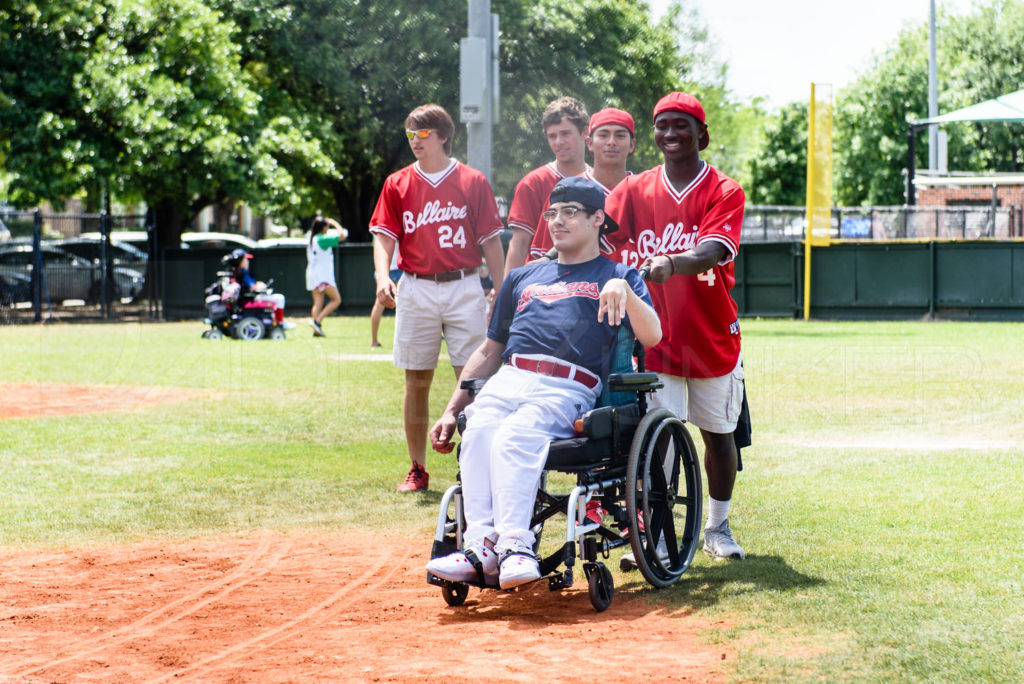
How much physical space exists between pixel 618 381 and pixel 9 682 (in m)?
2.49

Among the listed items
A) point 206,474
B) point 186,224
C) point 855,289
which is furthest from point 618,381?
point 186,224

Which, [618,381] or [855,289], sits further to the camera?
[855,289]

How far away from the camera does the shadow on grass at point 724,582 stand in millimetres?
5082

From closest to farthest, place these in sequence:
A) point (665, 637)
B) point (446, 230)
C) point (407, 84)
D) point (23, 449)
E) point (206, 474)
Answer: point (665, 637) → point (446, 230) → point (206, 474) → point (23, 449) → point (407, 84)

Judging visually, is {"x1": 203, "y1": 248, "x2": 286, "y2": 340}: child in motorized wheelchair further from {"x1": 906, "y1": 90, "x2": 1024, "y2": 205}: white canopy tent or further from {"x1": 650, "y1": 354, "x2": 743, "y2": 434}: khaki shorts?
{"x1": 650, "y1": 354, "x2": 743, "y2": 434}: khaki shorts

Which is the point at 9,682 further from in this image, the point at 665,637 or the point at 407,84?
the point at 407,84

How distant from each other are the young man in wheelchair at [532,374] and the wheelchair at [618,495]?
0.38ft

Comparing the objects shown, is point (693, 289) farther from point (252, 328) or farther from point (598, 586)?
point (252, 328)

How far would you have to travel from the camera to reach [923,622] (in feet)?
14.9

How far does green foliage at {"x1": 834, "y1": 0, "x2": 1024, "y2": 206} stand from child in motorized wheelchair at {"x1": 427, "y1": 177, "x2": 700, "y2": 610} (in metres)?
45.3

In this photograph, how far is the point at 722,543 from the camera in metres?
5.83

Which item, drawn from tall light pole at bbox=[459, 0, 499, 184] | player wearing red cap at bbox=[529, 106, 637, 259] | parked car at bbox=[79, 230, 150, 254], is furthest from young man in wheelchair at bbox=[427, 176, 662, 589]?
parked car at bbox=[79, 230, 150, 254]

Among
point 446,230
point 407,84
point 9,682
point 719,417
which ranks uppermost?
point 407,84

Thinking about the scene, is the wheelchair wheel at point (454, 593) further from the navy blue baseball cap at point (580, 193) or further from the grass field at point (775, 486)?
the navy blue baseball cap at point (580, 193)
